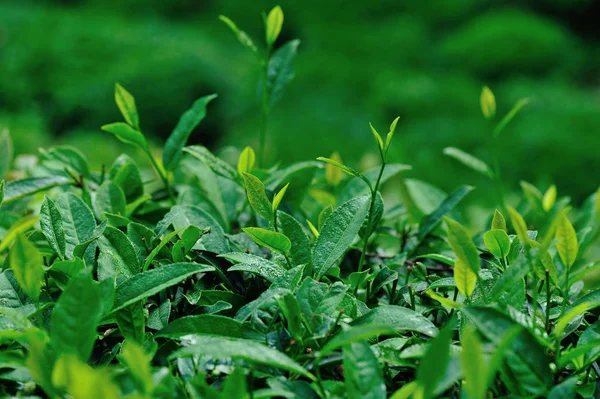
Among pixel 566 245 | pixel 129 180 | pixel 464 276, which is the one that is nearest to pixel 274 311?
pixel 464 276

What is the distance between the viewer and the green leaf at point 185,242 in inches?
33.1

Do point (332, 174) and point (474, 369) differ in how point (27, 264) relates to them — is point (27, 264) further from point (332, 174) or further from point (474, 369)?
point (332, 174)

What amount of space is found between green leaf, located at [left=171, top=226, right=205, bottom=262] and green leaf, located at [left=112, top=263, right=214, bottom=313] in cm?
10

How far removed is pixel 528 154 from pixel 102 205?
15.8ft

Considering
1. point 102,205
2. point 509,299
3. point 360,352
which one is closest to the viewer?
point 360,352

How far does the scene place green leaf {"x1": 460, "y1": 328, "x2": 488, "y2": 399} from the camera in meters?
0.56

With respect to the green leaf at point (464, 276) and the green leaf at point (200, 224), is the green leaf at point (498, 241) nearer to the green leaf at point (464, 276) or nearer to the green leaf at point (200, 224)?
the green leaf at point (464, 276)

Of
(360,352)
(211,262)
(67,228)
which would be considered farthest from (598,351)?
(67,228)

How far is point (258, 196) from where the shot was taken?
2.80 ft

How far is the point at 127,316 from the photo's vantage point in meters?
0.75

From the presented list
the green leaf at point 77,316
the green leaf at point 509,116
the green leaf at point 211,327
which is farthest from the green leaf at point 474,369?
the green leaf at point 509,116

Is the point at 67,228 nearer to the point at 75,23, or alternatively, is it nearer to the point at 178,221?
the point at 178,221

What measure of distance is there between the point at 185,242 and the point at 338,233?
20 cm

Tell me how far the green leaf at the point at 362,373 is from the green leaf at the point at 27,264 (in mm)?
337
